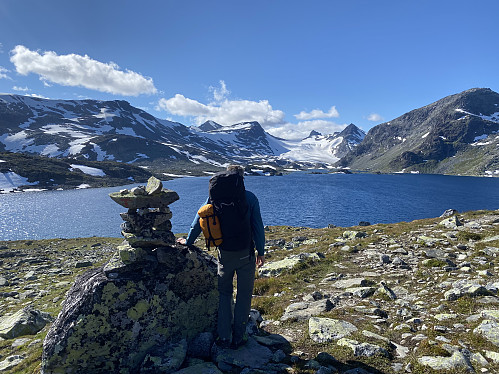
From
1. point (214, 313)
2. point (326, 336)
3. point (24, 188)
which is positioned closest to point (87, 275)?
point (214, 313)

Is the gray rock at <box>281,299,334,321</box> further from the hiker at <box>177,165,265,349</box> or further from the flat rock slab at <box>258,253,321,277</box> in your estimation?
the flat rock slab at <box>258,253,321,277</box>

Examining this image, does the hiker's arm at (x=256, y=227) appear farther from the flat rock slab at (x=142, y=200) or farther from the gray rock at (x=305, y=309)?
the gray rock at (x=305, y=309)

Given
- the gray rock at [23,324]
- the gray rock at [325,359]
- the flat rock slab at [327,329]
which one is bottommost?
the gray rock at [23,324]

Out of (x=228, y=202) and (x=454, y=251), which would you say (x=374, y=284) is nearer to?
(x=454, y=251)

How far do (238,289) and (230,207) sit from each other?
2.21 metres

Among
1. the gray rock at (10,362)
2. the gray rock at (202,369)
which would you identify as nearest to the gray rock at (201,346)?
the gray rock at (202,369)

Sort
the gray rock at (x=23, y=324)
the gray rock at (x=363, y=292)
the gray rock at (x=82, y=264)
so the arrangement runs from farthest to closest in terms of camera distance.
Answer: the gray rock at (x=82, y=264) → the gray rock at (x=23, y=324) → the gray rock at (x=363, y=292)

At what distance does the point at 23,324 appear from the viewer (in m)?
11.6

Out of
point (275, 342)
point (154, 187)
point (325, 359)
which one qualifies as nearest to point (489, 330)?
point (325, 359)

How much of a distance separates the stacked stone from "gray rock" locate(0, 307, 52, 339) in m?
8.33

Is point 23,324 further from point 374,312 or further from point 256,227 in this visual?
point 374,312

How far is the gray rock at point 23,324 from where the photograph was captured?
37.0ft

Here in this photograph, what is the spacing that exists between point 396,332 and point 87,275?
8.33 m

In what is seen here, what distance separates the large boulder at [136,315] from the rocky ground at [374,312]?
1245 millimetres
